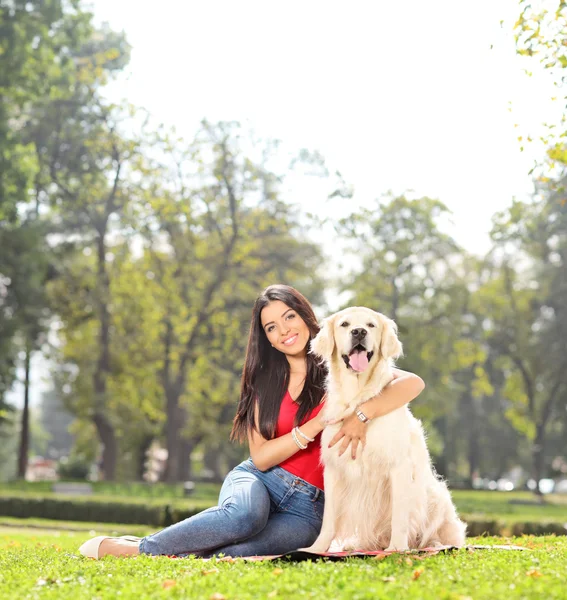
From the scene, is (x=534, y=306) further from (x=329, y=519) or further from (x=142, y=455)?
(x=329, y=519)

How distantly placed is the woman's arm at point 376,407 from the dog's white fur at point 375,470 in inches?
1.8

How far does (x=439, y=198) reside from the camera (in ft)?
109

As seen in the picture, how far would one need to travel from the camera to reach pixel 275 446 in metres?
5.83

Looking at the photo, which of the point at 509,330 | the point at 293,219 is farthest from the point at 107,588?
the point at 509,330

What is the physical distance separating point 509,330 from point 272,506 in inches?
1208

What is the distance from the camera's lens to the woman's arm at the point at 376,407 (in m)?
5.31

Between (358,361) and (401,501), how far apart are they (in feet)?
3.29

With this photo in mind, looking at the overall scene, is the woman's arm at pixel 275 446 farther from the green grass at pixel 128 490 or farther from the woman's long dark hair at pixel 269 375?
the green grass at pixel 128 490

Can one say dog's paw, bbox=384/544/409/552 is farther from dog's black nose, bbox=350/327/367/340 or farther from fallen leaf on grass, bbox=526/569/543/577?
dog's black nose, bbox=350/327/367/340

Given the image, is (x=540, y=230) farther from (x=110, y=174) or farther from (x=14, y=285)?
(x=14, y=285)

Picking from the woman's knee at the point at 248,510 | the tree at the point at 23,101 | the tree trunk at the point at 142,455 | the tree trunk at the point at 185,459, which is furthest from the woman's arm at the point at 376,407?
the tree trunk at the point at 142,455

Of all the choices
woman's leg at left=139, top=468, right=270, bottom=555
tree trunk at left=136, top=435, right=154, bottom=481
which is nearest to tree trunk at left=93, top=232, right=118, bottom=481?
tree trunk at left=136, top=435, right=154, bottom=481

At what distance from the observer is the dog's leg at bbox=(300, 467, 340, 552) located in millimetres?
5441

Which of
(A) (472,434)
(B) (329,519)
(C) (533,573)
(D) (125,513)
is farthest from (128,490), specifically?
(A) (472,434)
